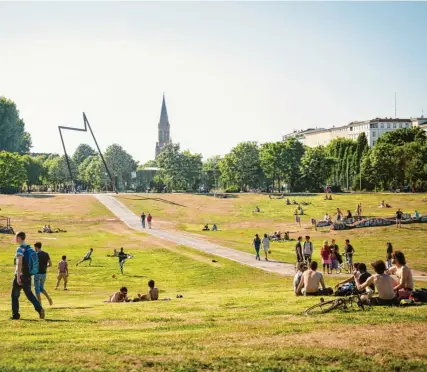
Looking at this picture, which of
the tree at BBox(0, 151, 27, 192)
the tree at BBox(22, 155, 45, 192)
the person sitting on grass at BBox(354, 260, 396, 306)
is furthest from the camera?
the tree at BBox(22, 155, 45, 192)

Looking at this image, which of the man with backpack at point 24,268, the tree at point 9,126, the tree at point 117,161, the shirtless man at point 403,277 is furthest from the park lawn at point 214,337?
the tree at point 9,126

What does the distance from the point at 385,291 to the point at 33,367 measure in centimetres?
1081

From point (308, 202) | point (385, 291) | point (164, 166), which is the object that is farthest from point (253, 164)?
point (385, 291)

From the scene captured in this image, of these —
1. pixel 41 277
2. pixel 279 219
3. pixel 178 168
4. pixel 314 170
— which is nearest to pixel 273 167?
pixel 314 170

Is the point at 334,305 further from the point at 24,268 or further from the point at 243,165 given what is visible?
the point at 243,165

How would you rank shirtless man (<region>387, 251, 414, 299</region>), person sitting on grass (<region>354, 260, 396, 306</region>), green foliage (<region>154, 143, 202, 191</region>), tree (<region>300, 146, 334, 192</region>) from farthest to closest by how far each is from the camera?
green foliage (<region>154, 143, 202, 191</region>) → tree (<region>300, 146, 334, 192</region>) → shirtless man (<region>387, 251, 414, 299</region>) → person sitting on grass (<region>354, 260, 396, 306</region>)

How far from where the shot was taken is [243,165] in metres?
159

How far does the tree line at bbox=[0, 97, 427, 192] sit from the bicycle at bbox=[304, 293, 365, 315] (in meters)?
112

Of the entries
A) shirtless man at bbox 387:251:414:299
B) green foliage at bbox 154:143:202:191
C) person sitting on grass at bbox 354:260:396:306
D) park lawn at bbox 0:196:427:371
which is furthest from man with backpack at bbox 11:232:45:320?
green foliage at bbox 154:143:202:191

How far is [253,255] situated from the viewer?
48.3 metres

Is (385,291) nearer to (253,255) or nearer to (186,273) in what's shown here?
(186,273)

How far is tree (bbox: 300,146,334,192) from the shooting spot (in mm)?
148250

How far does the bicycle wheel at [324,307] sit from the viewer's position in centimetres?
1842

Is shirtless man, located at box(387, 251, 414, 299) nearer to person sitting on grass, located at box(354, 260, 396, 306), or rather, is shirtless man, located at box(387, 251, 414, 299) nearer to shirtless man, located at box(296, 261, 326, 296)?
person sitting on grass, located at box(354, 260, 396, 306)
